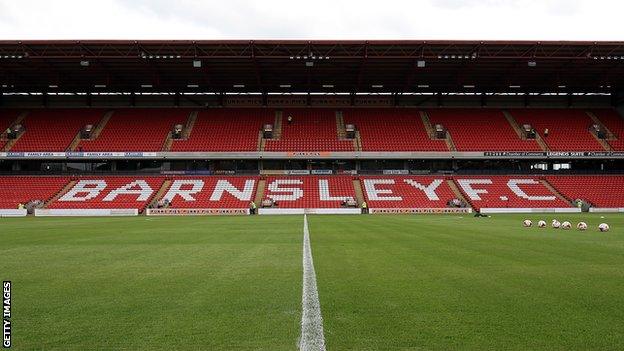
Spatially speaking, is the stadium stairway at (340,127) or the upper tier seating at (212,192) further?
the stadium stairway at (340,127)

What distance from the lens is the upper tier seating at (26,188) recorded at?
43.2 meters

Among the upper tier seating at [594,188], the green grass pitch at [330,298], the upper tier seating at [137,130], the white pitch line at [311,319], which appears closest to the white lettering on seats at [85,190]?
the upper tier seating at [137,130]

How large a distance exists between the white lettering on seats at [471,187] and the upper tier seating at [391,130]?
162 inches

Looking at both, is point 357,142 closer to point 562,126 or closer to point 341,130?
point 341,130

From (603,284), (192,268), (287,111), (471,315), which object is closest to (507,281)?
(603,284)

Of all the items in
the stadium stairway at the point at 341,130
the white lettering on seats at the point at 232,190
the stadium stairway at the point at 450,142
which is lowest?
the white lettering on seats at the point at 232,190

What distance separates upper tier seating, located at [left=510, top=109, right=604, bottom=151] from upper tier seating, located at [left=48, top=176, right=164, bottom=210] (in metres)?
41.4

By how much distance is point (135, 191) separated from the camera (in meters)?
45.3

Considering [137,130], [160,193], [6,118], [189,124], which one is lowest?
[160,193]

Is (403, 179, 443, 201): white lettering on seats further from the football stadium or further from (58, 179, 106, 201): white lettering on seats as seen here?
(58, 179, 106, 201): white lettering on seats

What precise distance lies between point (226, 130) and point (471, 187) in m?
26.9

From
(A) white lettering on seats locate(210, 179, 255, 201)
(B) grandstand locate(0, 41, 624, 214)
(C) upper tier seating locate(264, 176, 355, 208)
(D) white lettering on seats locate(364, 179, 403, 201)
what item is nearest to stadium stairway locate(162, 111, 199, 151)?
(B) grandstand locate(0, 41, 624, 214)

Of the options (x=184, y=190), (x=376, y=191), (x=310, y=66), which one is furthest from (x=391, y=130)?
(x=184, y=190)

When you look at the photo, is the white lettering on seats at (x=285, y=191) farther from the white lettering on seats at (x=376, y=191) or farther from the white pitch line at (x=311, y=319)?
the white pitch line at (x=311, y=319)
